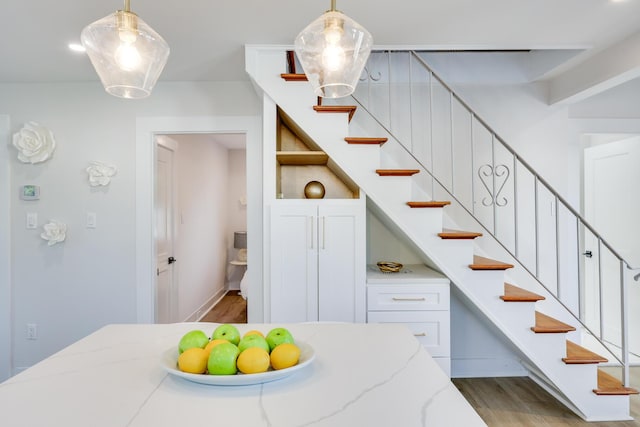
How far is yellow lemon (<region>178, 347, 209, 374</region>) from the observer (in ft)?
3.27

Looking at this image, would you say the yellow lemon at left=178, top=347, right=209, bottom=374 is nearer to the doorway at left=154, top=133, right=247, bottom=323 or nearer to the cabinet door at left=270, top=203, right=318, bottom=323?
the cabinet door at left=270, top=203, right=318, bottom=323

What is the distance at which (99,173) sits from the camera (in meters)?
3.13

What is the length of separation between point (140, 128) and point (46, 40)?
0.90 metres

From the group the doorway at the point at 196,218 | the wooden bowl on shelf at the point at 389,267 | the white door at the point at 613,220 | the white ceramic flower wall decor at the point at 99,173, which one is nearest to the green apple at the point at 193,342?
the wooden bowl on shelf at the point at 389,267

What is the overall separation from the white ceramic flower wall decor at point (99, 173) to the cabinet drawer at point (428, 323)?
2.38m

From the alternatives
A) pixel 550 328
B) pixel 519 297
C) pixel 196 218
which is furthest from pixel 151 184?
pixel 550 328

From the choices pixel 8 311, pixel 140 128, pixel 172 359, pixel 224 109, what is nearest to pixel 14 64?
pixel 140 128

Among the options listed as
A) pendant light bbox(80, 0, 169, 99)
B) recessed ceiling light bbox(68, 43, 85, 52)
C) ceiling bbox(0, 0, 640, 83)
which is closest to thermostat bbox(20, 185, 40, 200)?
ceiling bbox(0, 0, 640, 83)

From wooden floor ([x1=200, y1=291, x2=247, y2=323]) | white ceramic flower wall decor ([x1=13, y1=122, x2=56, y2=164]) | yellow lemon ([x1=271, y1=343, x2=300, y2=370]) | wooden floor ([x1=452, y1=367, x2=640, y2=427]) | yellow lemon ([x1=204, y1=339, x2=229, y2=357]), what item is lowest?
wooden floor ([x1=452, y1=367, x2=640, y2=427])

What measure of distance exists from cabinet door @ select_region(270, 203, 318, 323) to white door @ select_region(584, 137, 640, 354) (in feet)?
9.05

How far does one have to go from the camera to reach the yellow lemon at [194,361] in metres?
1.00

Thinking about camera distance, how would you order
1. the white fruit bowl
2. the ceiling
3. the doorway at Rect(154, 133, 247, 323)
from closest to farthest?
the white fruit bowl → the ceiling → the doorway at Rect(154, 133, 247, 323)

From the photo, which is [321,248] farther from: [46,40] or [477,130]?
[46,40]

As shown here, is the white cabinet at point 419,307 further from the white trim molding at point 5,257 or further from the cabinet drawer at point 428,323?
the white trim molding at point 5,257
